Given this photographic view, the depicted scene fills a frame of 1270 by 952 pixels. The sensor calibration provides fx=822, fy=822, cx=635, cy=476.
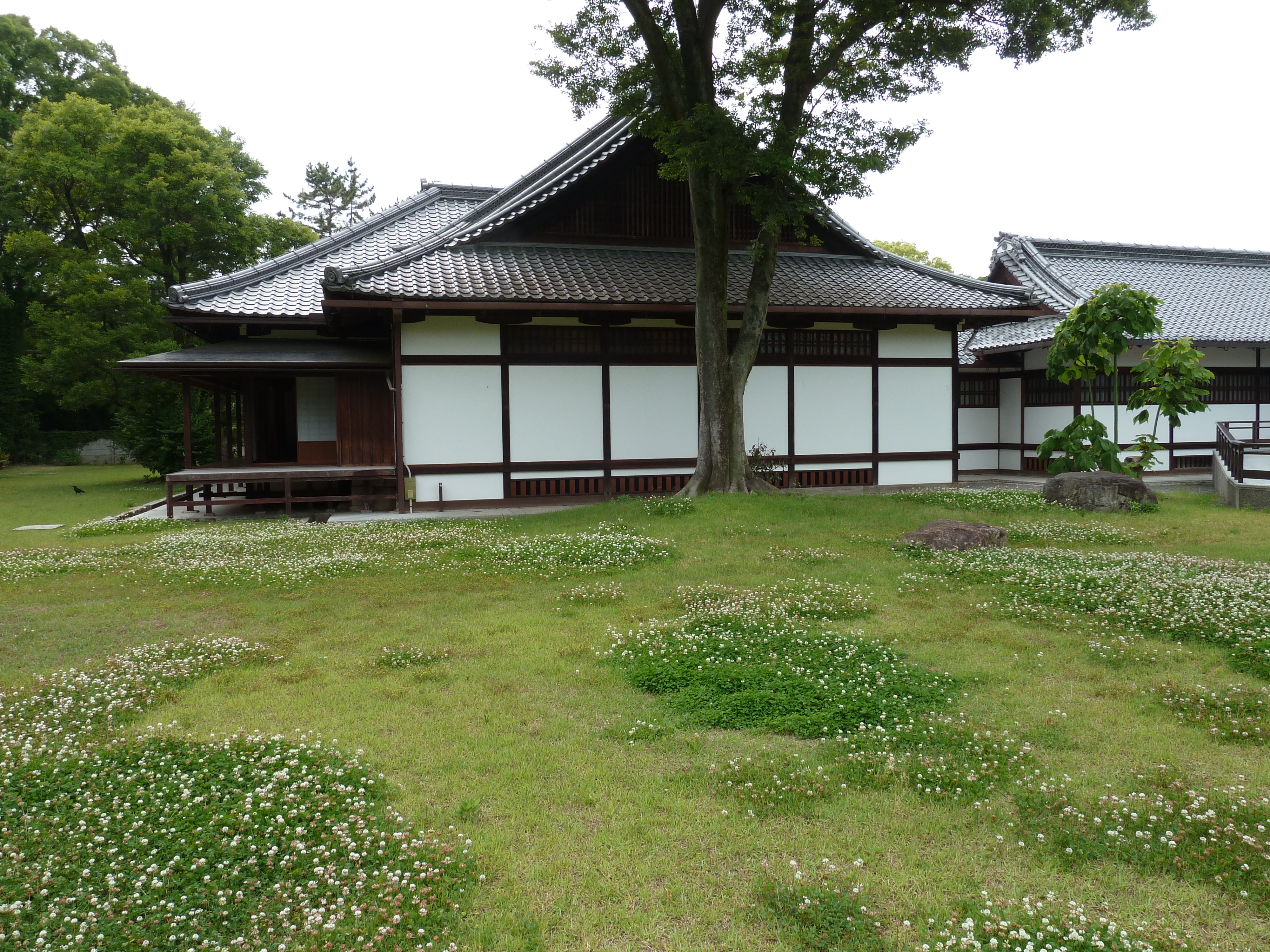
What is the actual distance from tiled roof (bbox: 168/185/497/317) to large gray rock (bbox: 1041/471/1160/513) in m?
14.6

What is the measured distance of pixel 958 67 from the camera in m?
14.5

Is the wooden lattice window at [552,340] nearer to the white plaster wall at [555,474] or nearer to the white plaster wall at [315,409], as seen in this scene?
the white plaster wall at [555,474]

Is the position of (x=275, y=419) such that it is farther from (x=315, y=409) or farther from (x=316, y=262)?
(x=316, y=262)

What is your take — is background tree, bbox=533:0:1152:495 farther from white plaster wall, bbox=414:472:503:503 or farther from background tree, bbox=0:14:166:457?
background tree, bbox=0:14:166:457

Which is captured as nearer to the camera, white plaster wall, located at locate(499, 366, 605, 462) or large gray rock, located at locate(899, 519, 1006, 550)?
large gray rock, located at locate(899, 519, 1006, 550)

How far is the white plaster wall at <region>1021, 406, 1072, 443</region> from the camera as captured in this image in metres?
22.7

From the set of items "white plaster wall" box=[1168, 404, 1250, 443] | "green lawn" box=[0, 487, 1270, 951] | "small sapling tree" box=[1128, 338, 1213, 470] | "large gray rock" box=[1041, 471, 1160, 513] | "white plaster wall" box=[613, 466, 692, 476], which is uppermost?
"small sapling tree" box=[1128, 338, 1213, 470]

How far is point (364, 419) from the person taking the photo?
16.6 m

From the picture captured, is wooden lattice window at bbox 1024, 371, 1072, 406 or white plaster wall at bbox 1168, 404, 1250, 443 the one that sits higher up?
wooden lattice window at bbox 1024, 371, 1072, 406

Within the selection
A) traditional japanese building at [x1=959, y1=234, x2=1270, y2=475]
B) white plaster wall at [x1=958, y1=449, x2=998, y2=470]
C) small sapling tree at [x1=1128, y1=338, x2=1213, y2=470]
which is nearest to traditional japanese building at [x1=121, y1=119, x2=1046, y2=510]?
small sapling tree at [x1=1128, y1=338, x2=1213, y2=470]

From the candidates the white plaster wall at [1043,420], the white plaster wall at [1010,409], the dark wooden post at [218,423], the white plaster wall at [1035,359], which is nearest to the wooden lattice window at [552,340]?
the dark wooden post at [218,423]

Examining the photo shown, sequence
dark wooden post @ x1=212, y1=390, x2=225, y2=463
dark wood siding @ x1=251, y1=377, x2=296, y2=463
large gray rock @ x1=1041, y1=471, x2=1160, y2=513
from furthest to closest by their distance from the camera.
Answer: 1. dark wooden post @ x1=212, y1=390, x2=225, y2=463
2. dark wood siding @ x1=251, y1=377, x2=296, y2=463
3. large gray rock @ x1=1041, y1=471, x2=1160, y2=513

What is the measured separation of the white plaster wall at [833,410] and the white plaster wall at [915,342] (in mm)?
764

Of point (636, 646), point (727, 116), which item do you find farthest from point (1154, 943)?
point (727, 116)
